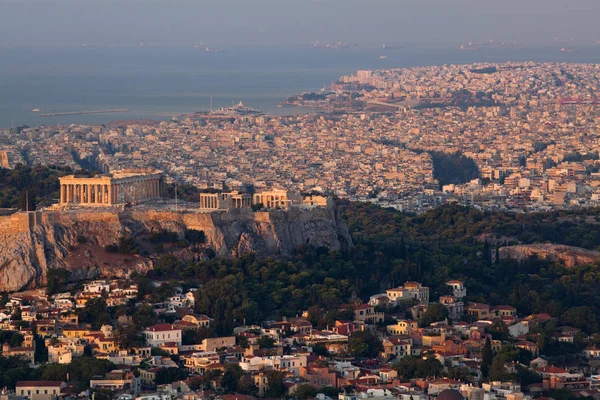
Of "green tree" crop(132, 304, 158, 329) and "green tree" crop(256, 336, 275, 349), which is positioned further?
"green tree" crop(132, 304, 158, 329)

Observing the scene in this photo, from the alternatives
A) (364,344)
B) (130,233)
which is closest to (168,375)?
(364,344)

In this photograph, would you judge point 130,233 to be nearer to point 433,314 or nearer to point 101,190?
point 101,190

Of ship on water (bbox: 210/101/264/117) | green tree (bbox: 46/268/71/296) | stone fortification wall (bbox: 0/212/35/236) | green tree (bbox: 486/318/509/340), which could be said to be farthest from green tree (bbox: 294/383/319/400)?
ship on water (bbox: 210/101/264/117)

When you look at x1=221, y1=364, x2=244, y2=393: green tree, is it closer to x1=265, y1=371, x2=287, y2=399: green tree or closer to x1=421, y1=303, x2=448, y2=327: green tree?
x1=265, y1=371, x2=287, y2=399: green tree

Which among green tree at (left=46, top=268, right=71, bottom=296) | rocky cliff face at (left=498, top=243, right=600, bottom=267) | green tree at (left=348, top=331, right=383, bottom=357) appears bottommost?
rocky cliff face at (left=498, top=243, right=600, bottom=267)

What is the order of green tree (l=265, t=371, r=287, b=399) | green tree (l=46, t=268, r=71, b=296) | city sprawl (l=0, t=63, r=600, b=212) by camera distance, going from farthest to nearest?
city sprawl (l=0, t=63, r=600, b=212), green tree (l=46, t=268, r=71, b=296), green tree (l=265, t=371, r=287, b=399)

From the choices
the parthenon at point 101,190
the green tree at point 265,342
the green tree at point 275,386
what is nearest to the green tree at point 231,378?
the green tree at point 275,386

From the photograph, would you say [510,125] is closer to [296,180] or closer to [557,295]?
[296,180]

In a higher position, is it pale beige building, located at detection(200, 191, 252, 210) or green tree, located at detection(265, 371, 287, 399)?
pale beige building, located at detection(200, 191, 252, 210)
